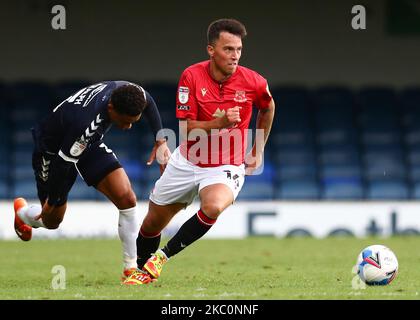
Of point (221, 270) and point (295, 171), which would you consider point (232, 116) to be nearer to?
point (221, 270)

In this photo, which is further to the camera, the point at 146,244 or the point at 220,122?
the point at 146,244

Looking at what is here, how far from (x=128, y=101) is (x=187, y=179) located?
3.24 ft

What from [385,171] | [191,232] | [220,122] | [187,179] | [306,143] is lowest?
[385,171]

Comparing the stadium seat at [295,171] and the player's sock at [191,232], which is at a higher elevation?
the player's sock at [191,232]

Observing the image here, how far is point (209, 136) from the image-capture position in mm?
8094

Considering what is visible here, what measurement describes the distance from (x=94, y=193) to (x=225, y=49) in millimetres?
7445

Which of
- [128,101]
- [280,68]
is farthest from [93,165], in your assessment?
[280,68]

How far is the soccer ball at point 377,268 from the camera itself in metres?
7.76

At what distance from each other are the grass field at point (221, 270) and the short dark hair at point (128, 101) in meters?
1.33

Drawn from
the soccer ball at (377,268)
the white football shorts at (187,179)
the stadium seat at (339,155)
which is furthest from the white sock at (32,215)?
the stadium seat at (339,155)

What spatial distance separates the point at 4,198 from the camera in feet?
49.4

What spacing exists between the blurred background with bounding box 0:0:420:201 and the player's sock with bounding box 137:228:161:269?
280 inches

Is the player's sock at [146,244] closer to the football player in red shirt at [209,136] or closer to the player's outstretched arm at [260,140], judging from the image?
the football player in red shirt at [209,136]

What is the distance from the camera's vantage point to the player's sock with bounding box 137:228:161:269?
27.9 feet
